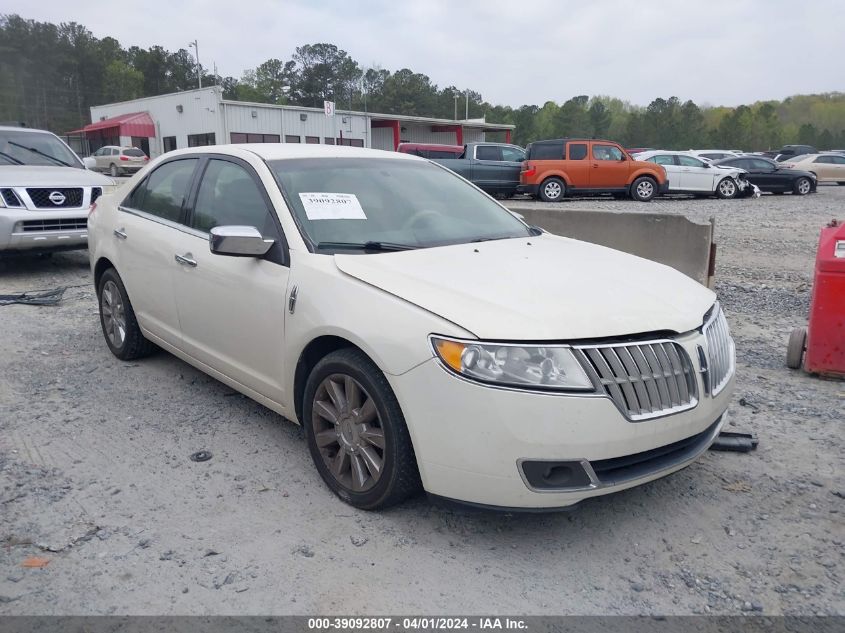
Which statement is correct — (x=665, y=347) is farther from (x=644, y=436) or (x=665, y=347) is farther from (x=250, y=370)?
(x=250, y=370)

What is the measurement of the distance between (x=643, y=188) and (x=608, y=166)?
1.23 metres

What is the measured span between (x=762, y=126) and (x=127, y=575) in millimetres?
85622

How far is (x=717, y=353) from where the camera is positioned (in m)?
3.17

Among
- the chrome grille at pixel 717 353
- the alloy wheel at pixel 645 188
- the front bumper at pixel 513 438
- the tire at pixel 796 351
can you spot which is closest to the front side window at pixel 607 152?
the alloy wheel at pixel 645 188

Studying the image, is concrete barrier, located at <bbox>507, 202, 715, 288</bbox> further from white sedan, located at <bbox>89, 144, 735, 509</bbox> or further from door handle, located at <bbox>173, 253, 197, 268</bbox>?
door handle, located at <bbox>173, 253, 197, 268</bbox>

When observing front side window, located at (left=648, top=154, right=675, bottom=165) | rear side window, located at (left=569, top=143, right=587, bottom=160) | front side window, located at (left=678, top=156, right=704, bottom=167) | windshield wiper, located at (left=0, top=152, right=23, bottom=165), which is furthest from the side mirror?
front side window, located at (left=678, top=156, right=704, bottom=167)

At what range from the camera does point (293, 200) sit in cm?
368

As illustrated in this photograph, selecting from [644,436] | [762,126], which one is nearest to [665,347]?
[644,436]

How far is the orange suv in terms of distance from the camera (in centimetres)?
1927

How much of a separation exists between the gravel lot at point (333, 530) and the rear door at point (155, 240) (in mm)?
570

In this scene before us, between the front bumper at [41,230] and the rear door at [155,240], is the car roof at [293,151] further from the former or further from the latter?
the front bumper at [41,230]

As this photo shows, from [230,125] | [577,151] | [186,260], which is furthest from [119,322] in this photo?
[230,125]

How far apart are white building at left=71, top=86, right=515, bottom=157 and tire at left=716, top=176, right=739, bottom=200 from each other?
979 inches

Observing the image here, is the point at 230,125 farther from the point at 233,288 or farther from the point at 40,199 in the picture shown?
the point at 233,288
